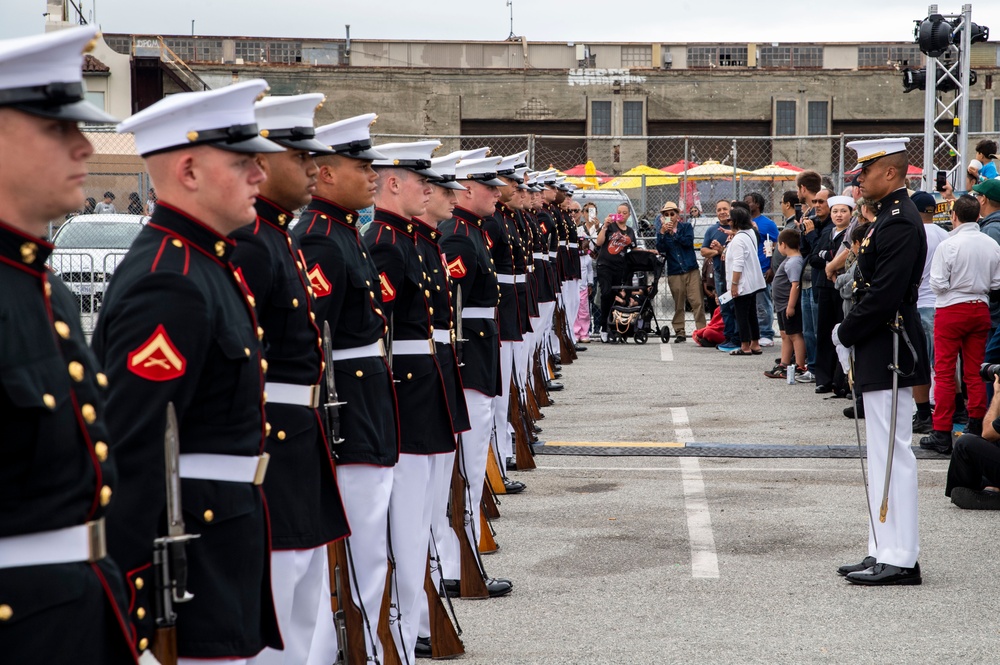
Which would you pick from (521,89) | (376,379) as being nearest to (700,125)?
(521,89)

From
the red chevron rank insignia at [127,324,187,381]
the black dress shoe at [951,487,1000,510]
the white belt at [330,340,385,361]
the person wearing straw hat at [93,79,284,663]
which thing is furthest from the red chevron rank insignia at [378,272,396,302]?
the black dress shoe at [951,487,1000,510]

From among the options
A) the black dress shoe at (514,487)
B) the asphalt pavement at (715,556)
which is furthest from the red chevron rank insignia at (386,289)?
the black dress shoe at (514,487)

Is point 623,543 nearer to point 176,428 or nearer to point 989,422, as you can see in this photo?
point 989,422

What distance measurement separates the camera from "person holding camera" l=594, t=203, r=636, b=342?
18.8m

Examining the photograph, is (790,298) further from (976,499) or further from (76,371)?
(76,371)

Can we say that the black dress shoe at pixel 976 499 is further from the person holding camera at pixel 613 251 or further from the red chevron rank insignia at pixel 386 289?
the person holding camera at pixel 613 251

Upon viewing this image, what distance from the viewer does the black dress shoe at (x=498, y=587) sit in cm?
627

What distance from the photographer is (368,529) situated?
458 cm

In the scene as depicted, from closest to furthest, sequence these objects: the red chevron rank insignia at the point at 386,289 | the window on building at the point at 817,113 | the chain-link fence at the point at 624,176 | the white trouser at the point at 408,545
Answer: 1. the white trouser at the point at 408,545
2. the red chevron rank insignia at the point at 386,289
3. the chain-link fence at the point at 624,176
4. the window on building at the point at 817,113

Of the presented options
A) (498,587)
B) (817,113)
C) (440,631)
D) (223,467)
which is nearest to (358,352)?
(440,631)

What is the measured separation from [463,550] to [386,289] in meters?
1.56

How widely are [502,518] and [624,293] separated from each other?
11.5m

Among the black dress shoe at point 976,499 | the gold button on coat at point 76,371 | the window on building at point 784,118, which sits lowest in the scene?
the black dress shoe at point 976,499

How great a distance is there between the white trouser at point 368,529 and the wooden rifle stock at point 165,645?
1705 millimetres
